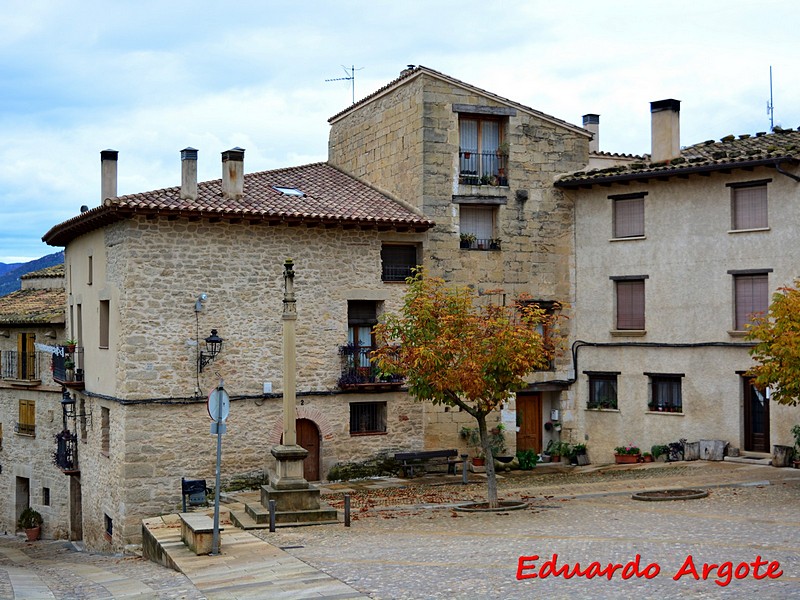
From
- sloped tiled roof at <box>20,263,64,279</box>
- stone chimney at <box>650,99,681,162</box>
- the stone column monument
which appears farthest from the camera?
sloped tiled roof at <box>20,263,64,279</box>

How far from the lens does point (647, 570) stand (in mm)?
13289

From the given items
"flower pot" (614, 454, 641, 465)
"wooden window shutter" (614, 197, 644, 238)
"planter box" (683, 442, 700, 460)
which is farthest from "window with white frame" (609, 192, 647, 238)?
"flower pot" (614, 454, 641, 465)

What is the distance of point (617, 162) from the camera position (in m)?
30.5

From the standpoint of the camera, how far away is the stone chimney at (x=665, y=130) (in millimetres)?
27047

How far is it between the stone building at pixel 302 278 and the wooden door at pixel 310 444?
0.04m

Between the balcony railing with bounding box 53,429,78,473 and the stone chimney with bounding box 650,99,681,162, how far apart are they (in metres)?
18.1

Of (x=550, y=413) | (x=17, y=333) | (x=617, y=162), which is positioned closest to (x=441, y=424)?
(x=550, y=413)

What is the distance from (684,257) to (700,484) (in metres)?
6.94

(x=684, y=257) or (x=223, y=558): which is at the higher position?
(x=684, y=257)

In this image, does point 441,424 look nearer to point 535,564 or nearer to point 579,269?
point 579,269

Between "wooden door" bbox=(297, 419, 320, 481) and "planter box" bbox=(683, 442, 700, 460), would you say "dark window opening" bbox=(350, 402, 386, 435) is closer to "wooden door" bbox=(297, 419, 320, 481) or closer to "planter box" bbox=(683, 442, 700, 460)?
"wooden door" bbox=(297, 419, 320, 481)

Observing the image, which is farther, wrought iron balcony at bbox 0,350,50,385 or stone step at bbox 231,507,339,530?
wrought iron balcony at bbox 0,350,50,385

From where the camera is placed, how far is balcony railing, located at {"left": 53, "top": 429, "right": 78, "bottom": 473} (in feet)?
93.8

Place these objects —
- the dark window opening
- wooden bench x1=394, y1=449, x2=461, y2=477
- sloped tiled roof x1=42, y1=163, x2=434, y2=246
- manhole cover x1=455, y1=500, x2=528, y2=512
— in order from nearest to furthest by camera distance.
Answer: manhole cover x1=455, y1=500, x2=528, y2=512 → sloped tiled roof x1=42, y1=163, x2=434, y2=246 → wooden bench x1=394, y1=449, x2=461, y2=477 → the dark window opening
